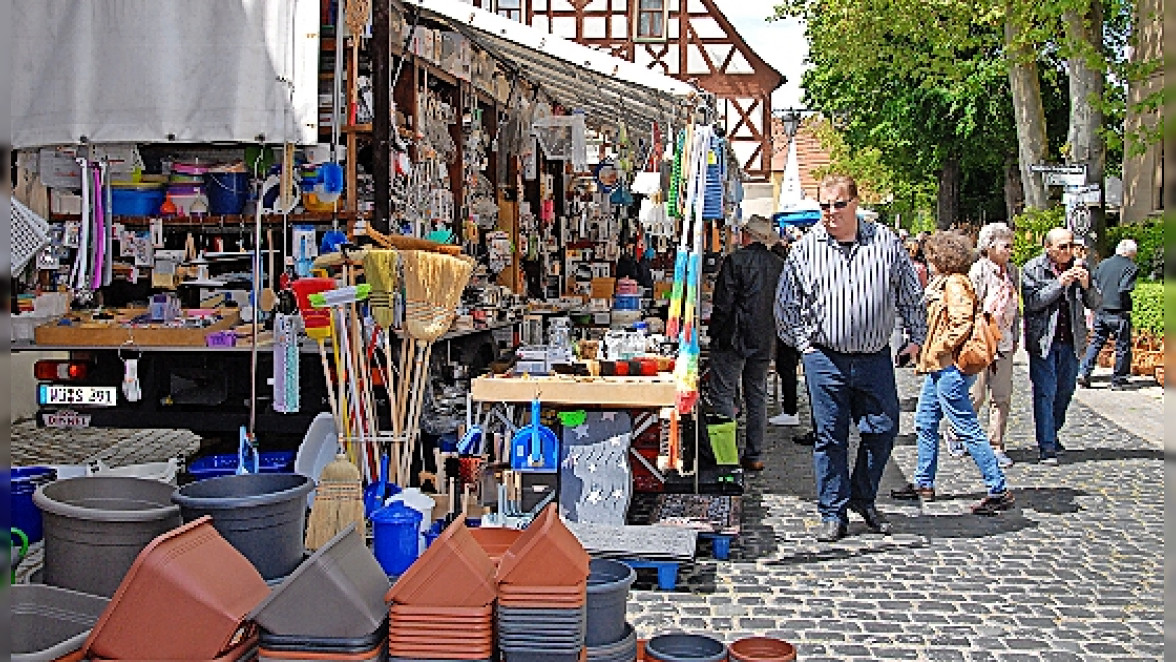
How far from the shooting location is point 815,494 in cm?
840

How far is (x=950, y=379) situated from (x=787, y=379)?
146 inches

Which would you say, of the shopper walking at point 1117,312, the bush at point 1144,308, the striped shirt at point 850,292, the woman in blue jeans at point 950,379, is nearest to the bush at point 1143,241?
the bush at point 1144,308

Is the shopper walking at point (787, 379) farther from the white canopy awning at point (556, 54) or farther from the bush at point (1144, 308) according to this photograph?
the bush at point (1144, 308)

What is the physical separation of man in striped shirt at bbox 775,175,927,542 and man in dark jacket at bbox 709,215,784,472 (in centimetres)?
197

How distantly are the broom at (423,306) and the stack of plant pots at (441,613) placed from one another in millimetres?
3115

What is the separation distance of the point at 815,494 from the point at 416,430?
3.13 meters

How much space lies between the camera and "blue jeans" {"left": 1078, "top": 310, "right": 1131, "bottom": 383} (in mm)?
14344

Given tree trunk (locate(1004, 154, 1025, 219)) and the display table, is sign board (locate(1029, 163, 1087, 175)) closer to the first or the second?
tree trunk (locate(1004, 154, 1025, 219))

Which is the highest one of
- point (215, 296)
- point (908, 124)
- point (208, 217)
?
point (908, 124)

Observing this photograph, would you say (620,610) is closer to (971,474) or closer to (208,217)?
(208,217)

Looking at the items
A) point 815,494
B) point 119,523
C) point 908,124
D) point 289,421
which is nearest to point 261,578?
point 119,523

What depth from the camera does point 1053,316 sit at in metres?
9.08

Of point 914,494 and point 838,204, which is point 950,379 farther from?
point 838,204

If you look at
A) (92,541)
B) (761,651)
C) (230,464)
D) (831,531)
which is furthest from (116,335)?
(761,651)
